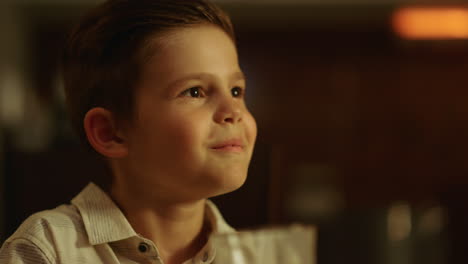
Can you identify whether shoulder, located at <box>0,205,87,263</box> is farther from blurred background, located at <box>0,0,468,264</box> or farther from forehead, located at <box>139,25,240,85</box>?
blurred background, located at <box>0,0,468,264</box>

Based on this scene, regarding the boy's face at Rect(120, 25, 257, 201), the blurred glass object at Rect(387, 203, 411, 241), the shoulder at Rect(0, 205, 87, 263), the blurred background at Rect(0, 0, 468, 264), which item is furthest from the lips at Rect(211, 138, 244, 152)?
the blurred background at Rect(0, 0, 468, 264)

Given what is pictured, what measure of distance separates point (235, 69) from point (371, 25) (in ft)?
4.89

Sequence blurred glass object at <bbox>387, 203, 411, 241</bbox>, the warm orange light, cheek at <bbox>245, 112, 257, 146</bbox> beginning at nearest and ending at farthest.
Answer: cheek at <bbox>245, 112, 257, 146</bbox> < blurred glass object at <bbox>387, 203, 411, 241</bbox> < the warm orange light

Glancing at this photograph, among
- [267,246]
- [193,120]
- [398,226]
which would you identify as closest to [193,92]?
[193,120]

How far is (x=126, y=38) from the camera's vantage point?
15.2 inches

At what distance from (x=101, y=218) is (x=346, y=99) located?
1.55 meters

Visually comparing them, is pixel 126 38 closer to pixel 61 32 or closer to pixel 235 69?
pixel 235 69

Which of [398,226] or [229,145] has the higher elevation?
[229,145]

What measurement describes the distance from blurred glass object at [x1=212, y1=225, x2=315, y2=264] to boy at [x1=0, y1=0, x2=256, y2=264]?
0.08 meters

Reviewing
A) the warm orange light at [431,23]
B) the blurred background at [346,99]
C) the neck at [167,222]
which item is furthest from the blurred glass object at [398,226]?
the neck at [167,222]

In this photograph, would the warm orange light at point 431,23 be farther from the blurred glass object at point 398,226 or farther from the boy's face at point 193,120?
the boy's face at point 193,120

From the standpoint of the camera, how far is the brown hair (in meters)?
0.38

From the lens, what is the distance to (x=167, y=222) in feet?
1.41

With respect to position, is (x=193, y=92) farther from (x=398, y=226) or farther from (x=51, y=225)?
(x=398, y=226)
